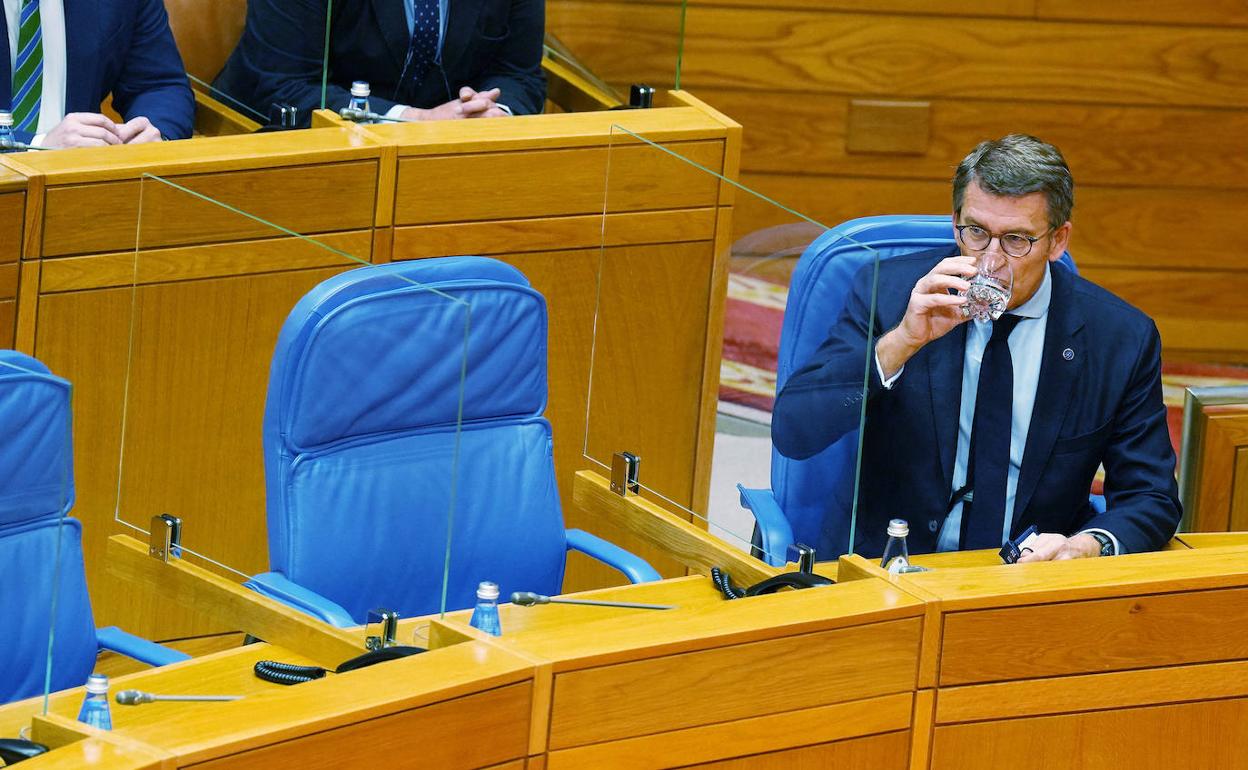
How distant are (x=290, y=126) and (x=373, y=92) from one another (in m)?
0.23

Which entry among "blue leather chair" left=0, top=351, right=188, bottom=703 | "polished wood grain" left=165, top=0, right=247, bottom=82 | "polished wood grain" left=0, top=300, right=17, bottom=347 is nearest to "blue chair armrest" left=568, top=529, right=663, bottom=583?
"blue leather chair" left=0, top=351, right=188, bottom=703

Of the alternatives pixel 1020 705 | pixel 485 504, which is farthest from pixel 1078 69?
pixel 1020 705

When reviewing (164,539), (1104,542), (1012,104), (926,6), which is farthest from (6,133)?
(1012,104)

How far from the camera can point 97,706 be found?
183cm

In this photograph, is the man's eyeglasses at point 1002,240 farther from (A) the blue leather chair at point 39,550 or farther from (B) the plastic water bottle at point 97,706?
(B) the plastic water bottle at point 97,706

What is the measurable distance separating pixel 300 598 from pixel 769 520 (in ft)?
2.01

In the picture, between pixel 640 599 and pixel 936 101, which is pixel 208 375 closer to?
pixel 640 599

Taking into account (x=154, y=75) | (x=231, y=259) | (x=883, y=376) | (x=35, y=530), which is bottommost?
(x=35, y=530)

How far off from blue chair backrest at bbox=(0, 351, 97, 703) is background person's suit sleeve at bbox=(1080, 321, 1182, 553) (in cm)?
125

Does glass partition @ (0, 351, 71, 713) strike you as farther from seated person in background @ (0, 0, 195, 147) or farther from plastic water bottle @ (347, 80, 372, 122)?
plastic water bottle @ (347, 80, 372, 122)

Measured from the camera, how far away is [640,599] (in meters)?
2.35

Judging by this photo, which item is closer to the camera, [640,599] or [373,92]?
[640,599]

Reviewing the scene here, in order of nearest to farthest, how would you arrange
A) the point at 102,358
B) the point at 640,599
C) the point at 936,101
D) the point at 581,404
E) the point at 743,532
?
the point at 640,599 → the point at 743,532 → the point at 102,358 → the point at 581,404 → the point at 936,101

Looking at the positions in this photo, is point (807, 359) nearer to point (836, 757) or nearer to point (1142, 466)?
point (1142, 466)
